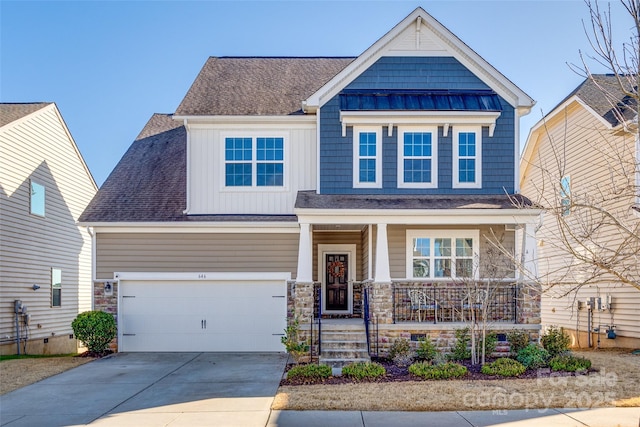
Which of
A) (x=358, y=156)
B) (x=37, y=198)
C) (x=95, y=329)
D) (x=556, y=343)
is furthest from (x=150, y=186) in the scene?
(x=556, y=343)

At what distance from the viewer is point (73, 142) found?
20.2m

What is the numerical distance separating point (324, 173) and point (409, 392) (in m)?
6.89

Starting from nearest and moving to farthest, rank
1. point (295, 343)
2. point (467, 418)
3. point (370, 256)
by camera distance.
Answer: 1. point (467, 418)
2. point (295, 343)
3. point (370, 256)

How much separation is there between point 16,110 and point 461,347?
1464 cm

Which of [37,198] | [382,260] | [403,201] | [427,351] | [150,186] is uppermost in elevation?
[150,186]

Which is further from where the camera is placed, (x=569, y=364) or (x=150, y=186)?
(x=150, y=186)

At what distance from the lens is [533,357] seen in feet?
37.9

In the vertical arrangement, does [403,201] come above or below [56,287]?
above

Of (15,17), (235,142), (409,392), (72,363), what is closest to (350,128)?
(235,142)

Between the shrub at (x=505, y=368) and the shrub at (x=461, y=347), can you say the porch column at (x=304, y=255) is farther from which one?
the shrub at (x=505, y=368)

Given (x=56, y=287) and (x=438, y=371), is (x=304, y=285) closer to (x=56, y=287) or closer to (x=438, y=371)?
(x=438, y=371)

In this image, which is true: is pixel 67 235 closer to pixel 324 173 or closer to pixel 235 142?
pixel 235 142

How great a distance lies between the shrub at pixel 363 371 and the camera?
34.9ft

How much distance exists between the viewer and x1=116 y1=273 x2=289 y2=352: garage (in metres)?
14.6
